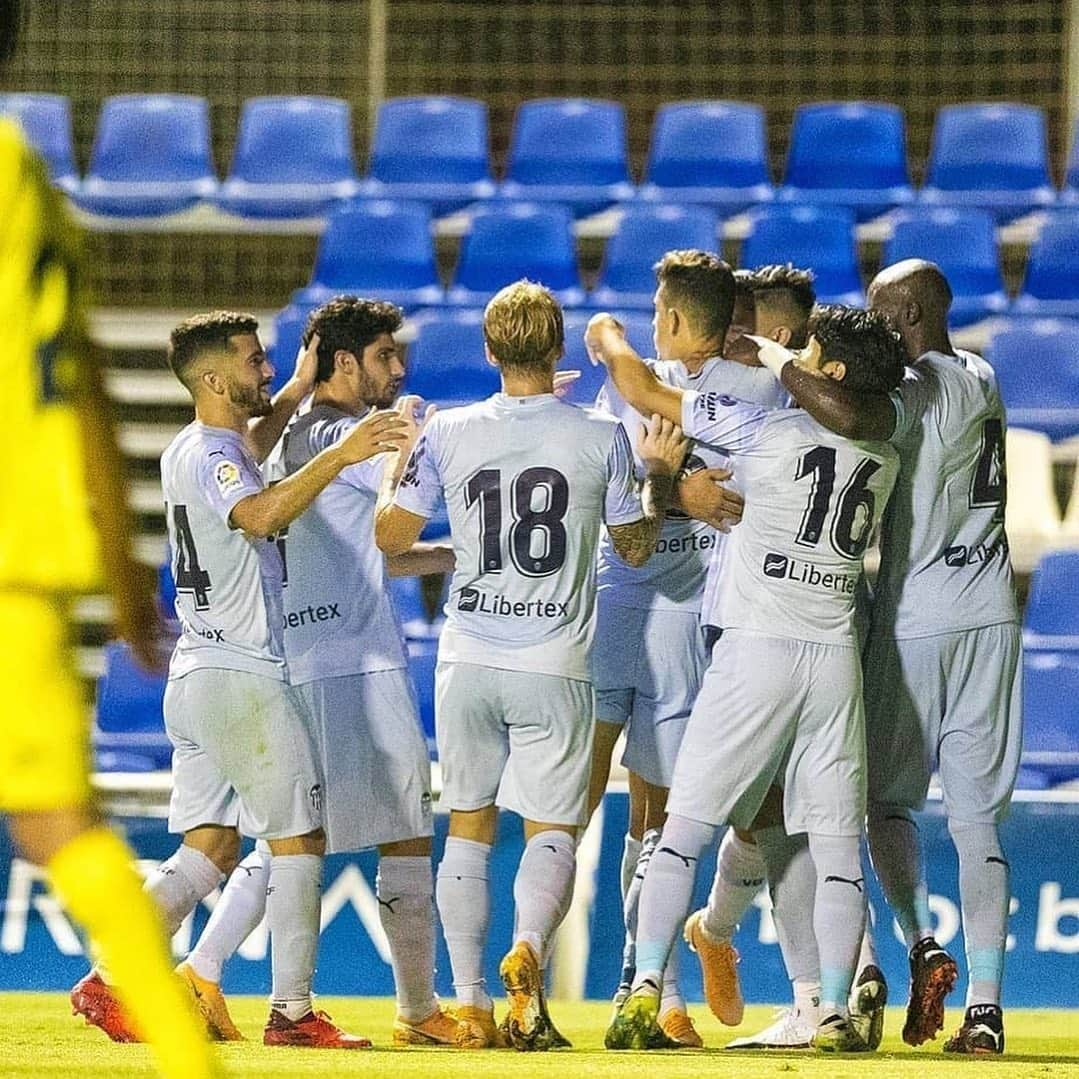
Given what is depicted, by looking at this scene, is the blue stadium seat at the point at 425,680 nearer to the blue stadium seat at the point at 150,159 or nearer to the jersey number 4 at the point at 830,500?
the jersey number 4 at the point at 830,500

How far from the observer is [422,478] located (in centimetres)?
544

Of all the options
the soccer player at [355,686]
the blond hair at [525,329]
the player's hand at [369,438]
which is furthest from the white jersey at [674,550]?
the player's hand at [369,438]

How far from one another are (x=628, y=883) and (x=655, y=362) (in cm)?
155

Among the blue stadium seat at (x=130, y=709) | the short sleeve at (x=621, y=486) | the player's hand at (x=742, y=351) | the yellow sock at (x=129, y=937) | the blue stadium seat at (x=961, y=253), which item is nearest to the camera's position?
the yellow sock at (x=129, y=937)

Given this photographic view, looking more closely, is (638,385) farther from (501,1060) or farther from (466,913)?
(501,1060)

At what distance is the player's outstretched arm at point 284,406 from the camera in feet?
19.2

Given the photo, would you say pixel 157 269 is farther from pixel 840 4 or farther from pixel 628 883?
pixel 628 883

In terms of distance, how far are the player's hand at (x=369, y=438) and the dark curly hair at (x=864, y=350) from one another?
1.14 metres

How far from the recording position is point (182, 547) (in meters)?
5.55

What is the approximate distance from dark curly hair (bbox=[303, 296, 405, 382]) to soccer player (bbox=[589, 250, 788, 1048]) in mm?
717

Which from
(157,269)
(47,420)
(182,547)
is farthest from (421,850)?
(157,269)

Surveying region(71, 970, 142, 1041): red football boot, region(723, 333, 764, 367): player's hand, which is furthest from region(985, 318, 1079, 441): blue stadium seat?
region(71, 970, 142, 1041): red football boot

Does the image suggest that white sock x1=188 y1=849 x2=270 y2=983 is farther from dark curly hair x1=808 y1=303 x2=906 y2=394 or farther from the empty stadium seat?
the empty stadium seat

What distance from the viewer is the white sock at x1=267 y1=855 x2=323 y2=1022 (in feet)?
17.7
